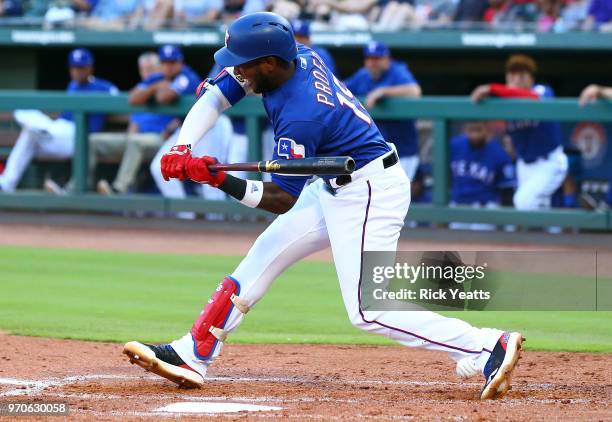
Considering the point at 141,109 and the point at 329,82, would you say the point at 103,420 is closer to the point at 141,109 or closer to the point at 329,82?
the point at 329,82

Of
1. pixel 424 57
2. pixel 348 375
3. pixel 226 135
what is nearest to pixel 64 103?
pixel 226 135

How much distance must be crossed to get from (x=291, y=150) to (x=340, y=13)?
866 centimetres

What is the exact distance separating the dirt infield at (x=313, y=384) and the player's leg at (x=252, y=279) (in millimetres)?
179

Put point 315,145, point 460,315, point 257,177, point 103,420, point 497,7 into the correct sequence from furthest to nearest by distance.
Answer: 1. point 497,7
2. point 257,177
3. point 460,315
4. point 315,145
5. point 103,420

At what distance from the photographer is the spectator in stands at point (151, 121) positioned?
35.9 ft

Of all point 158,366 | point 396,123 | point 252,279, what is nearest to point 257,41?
point 252,279

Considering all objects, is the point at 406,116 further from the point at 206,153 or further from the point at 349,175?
the point at 349,175

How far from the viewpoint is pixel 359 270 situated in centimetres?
451

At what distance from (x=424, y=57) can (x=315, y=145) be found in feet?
31.1

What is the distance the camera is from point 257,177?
33.8ft

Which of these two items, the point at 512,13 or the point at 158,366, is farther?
the point at 512,13

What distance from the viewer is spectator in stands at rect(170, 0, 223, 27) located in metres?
13.1

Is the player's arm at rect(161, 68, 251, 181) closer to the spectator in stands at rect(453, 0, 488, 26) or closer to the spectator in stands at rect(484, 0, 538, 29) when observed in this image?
the spectator in stands at rect(484, 0, 538, 29)

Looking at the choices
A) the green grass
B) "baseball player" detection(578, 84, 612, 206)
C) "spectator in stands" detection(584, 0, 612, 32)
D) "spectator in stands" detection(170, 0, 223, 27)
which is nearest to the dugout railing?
"baseball player" detection(578, 84, 612, 206)
